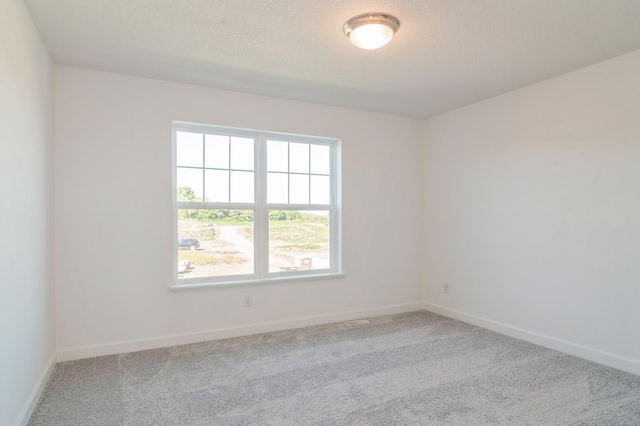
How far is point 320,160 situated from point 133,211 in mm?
2079

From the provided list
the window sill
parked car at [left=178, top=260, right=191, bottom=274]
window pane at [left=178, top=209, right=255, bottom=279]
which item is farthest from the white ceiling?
the window sill

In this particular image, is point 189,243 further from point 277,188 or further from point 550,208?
point 550,208

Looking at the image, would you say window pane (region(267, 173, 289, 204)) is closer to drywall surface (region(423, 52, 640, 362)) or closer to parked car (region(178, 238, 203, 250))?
parked car (region(178, 238, 203, 250))

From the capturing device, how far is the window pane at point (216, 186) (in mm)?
3705

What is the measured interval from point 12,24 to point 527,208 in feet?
13.7

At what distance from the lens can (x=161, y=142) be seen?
341cm

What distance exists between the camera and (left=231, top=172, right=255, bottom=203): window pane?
383 cm

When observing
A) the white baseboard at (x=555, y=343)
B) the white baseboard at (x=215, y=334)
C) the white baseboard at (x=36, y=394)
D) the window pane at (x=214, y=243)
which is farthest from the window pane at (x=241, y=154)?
the white baseboard at (x=555, y=343)

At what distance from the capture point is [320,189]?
14.2 feet

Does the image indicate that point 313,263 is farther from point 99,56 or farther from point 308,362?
point 99,56

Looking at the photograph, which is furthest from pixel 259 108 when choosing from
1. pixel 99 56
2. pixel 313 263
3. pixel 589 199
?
pixel 589 199

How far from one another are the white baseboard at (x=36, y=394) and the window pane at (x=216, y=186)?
1.84 metres

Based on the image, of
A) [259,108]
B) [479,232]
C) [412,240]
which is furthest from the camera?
[412,240]

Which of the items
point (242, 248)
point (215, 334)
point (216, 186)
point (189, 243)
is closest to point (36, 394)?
point (215, 334)
